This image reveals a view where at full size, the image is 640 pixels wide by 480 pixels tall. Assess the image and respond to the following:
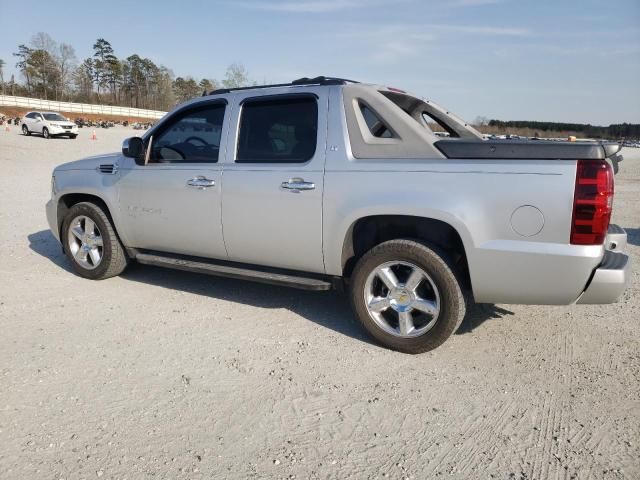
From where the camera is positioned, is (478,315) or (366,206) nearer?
(366,206)

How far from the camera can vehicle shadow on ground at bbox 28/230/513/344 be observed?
13.7 feet

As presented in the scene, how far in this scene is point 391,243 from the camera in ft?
11.7

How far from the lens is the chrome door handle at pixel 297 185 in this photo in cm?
376

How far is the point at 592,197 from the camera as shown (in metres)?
2.93

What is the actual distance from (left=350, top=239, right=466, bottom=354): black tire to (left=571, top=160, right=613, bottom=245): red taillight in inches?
33.5

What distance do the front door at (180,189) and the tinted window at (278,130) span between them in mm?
278

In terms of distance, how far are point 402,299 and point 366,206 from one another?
0.73 metres

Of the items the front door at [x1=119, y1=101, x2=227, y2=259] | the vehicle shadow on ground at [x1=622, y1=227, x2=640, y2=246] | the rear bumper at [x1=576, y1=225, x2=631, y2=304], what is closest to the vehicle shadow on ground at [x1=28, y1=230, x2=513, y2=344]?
the front door at [x1=119, y1=101, x2=227, y2=259]

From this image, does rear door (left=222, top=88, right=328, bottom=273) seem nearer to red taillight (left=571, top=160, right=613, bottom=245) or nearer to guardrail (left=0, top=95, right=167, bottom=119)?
red taillight (left=571, top=160, right=613, bottom=245)

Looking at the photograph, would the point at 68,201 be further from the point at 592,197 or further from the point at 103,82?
the point at 103,82

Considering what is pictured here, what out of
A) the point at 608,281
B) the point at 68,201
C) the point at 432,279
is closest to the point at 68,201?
the point at 68,201

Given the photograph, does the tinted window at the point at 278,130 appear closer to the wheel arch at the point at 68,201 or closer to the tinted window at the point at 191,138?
the tinted window at the point at 191,138

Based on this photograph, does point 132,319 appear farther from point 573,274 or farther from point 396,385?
point 573,274

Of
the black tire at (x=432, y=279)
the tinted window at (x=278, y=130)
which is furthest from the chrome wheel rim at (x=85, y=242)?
the black tire at (x=432, y=279)
